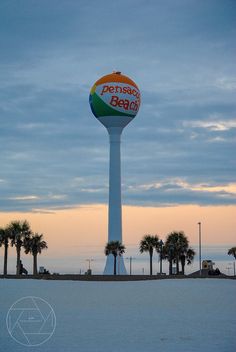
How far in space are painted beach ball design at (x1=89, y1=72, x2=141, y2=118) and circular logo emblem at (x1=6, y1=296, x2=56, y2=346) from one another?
55.8 meters

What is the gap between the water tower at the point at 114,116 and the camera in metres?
105

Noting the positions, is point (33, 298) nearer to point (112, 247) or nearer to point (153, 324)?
point (153, 324)

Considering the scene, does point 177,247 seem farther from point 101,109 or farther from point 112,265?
point 101,109

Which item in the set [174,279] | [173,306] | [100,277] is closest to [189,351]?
[173,306]

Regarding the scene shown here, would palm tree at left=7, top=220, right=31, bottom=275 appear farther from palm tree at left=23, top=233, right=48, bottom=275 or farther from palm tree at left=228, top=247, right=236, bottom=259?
palm tree at left=228, top=247, right=236, bottom=259

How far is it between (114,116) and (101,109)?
7.22 feet

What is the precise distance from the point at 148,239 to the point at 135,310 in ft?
216

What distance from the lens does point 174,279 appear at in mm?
111188

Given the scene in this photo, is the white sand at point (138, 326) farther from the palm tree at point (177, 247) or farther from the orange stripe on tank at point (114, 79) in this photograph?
the palm tree at point (177, 247)

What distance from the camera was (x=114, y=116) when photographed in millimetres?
105688

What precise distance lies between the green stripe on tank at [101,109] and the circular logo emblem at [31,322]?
182ft

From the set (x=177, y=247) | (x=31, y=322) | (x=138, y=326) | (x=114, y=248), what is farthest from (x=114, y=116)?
(x=138, y=326)

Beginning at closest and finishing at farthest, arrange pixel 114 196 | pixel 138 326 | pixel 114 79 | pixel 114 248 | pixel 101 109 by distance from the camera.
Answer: pixel 138 326, pixel 114 248, pixel 114 196, pixel 101 109, pixel 114 79

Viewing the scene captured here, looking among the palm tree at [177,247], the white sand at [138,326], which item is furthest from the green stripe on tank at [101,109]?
the white sand at [138,326]
